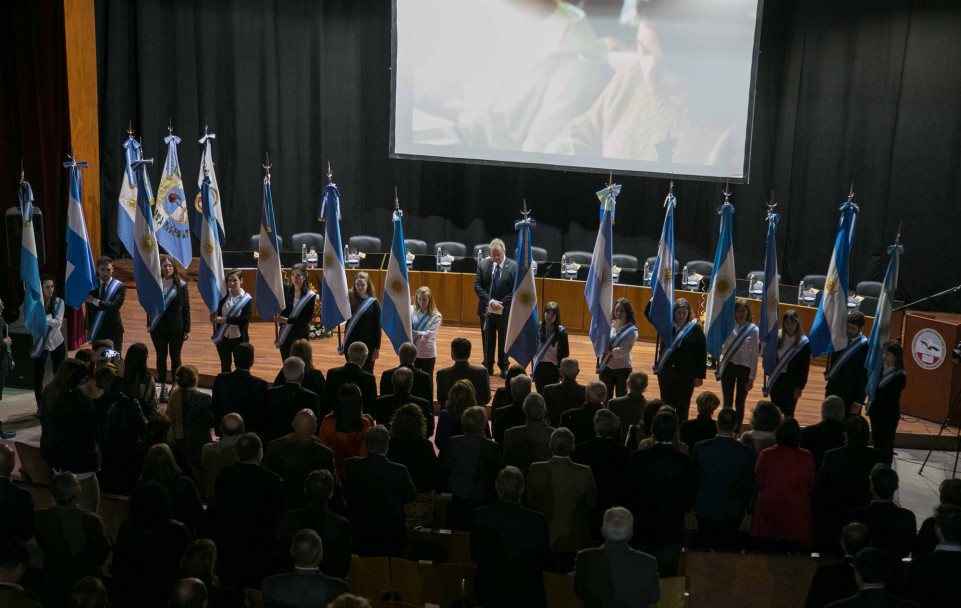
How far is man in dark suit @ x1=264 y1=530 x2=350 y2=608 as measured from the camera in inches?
162

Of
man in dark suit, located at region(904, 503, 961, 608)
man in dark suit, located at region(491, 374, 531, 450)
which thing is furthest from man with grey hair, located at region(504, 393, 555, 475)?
man in dark suit, located at region(904, 503, 961, 608)

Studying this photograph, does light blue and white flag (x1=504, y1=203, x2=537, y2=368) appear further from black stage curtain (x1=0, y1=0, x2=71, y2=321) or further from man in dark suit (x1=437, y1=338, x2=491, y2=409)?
black stage curtain (x1=0, y1=0, x2=71, y2=321)

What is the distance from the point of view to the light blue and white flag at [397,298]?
32.0 feet

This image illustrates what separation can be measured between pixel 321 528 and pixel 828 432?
12.1ft

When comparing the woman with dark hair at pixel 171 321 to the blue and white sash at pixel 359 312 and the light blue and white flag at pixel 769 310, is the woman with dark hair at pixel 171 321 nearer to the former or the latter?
the blue and white sash at pixel 359 312

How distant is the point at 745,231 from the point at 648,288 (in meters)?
4.21

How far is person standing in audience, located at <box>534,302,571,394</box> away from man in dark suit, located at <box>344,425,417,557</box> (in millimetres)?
3955

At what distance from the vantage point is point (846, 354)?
28.3 ft

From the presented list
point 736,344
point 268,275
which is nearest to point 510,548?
point 736,344

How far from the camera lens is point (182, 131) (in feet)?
54.8

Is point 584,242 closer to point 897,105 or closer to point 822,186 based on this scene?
point 822,186

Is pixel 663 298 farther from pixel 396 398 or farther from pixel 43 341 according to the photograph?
pixel 43 341

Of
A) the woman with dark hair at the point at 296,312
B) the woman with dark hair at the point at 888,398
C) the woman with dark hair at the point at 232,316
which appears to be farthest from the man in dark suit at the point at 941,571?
the woman with dark hair at the point at 232,316

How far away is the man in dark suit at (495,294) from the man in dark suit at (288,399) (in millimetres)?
3980
